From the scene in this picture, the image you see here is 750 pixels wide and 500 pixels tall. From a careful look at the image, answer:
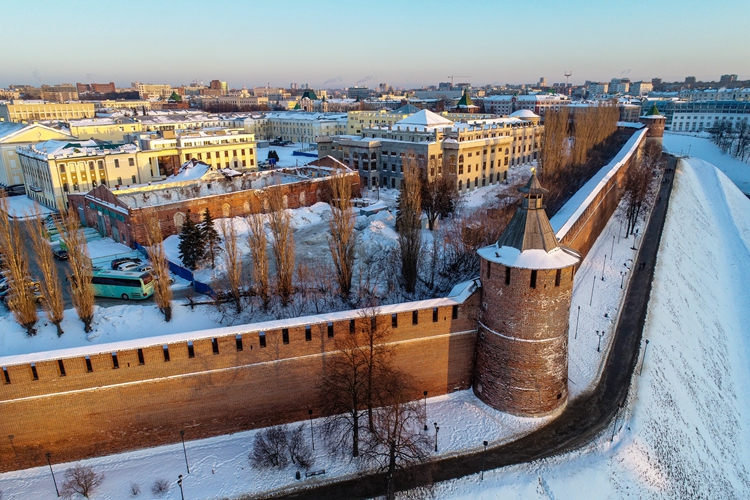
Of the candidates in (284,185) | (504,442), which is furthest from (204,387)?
(284,185)

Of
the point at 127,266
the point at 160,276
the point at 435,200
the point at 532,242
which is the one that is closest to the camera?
the point at 532,242

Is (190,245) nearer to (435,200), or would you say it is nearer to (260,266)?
(260,266)

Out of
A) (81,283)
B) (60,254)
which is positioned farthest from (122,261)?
(81,283)

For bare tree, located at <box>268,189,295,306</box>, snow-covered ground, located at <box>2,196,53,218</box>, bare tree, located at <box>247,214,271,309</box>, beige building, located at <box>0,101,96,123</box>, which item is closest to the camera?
bare tree, located at <box>247,214,271,309</box>

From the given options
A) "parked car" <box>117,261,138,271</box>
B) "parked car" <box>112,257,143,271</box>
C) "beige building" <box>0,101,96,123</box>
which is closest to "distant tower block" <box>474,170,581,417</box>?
"parked car" <box>117,261,138,271</box>

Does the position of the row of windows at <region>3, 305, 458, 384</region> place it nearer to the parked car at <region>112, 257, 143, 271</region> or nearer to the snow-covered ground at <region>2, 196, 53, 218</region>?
the parked car at <region>112, 257, 143, 271</region>

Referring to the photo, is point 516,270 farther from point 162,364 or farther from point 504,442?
point 162,364
